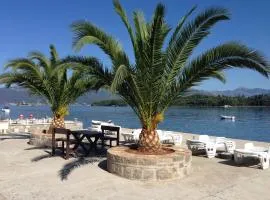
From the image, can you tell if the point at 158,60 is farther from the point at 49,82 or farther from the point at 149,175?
the point at 49,82

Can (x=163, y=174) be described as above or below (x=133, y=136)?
below

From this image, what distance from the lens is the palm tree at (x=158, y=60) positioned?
803cm

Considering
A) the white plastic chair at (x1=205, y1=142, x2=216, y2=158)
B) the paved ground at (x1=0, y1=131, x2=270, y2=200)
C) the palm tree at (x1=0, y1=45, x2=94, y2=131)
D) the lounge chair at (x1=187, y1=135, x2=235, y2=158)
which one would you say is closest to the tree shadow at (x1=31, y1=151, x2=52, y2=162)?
the paved ground at (x1=0, y1=131, x2=270, y2=200)

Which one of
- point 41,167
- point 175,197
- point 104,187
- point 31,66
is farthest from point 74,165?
point 31,66

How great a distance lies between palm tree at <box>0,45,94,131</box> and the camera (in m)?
13.2

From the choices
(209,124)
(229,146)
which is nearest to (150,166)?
(229,146)

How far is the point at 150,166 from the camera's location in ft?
25.1

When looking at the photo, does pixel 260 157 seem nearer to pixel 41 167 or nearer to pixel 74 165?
pixel 74 165

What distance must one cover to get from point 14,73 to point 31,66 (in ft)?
2.88

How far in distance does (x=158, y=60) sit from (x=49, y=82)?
21.3 feet

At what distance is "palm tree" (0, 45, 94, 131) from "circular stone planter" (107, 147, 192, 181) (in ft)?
17.8

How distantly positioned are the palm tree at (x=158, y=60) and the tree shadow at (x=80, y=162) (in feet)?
5.63

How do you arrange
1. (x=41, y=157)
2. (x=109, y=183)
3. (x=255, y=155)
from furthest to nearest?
1. (x=41, y=157)
2. (x=255, y=155)
3. (x=109, y=183)

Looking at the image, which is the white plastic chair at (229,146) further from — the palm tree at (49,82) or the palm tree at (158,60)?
the palm tree at (49,82)
